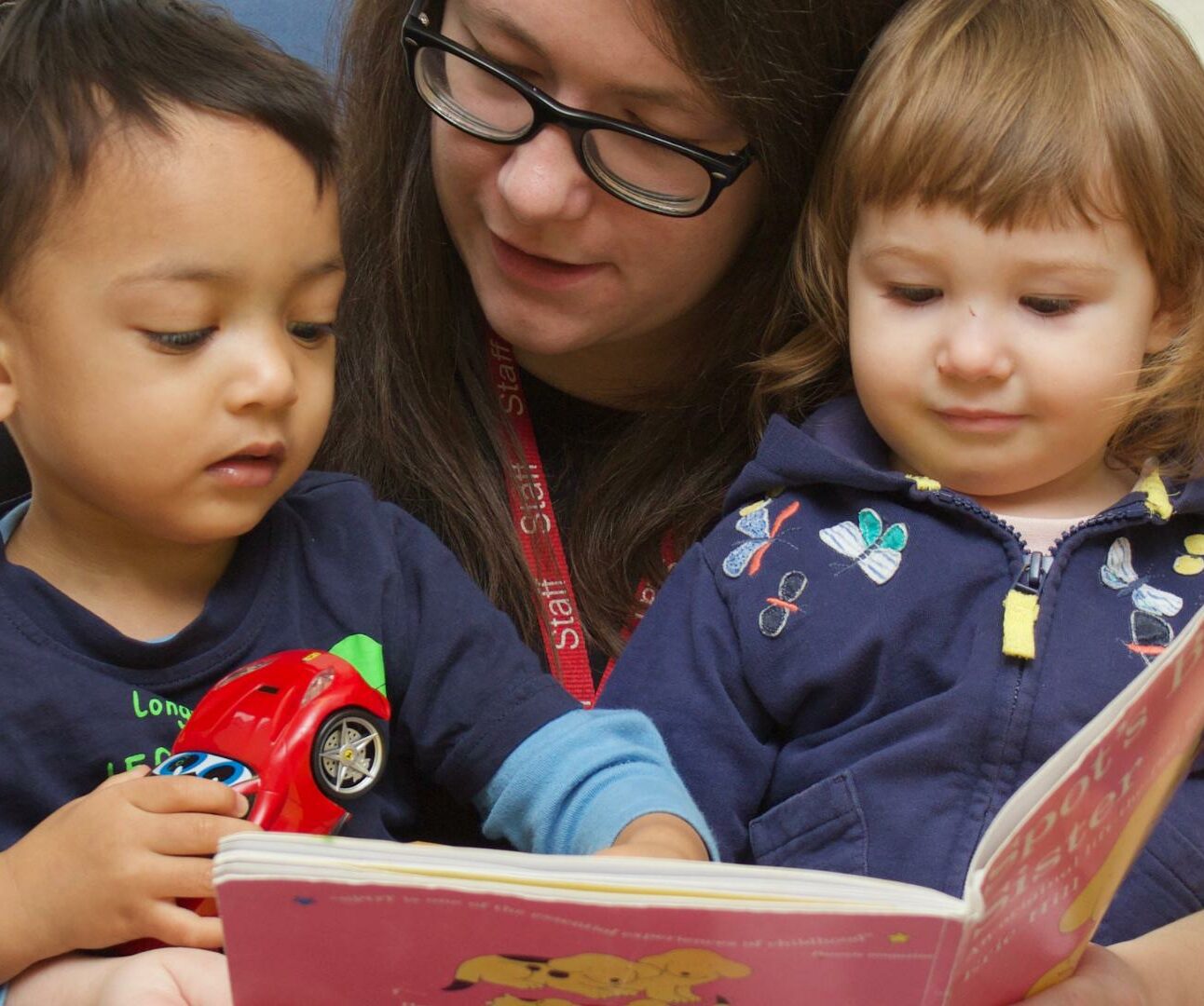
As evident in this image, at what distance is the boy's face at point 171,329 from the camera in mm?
1119

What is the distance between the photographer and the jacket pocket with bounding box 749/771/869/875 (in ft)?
4.37

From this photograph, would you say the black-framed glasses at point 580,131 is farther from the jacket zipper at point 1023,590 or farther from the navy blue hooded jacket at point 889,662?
the jacket zipper at point 1023,590

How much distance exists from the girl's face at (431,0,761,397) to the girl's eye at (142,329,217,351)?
16.7 inches

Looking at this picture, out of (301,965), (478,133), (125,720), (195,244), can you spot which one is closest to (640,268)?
(478,133)

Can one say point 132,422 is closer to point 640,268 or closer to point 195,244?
point 195,244

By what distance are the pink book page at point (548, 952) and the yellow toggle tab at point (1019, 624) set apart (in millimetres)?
471

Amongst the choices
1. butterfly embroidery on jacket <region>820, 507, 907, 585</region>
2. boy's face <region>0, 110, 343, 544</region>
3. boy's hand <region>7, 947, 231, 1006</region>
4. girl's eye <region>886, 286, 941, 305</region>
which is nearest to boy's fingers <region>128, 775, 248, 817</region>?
boy's hand <region>7, 947, 231, 1006</region>

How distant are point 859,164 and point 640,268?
10.7 inches

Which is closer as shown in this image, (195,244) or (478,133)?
(195,244)

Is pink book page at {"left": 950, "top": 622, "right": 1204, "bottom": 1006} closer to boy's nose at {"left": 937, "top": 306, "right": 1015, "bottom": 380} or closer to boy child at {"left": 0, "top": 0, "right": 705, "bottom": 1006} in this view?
boy child at {"left": 0, "top": 0, "right": 705, "bottom": 1006}

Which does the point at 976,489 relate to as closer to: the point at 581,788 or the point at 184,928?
the point at 581,788

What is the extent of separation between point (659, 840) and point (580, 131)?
A: 689mm

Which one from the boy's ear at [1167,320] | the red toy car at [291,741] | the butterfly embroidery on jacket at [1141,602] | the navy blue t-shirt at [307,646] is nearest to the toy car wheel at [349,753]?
the red toy car at [291,741]

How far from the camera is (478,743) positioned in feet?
4.25
